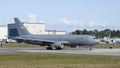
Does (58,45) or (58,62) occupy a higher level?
(58,45)


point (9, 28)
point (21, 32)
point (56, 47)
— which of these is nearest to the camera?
point (56, 47)

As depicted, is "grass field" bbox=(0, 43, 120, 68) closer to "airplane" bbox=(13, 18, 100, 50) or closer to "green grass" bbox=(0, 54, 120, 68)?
"green grass" bbox=(0, 54, 120, 68)

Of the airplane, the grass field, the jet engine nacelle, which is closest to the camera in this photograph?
the grass field

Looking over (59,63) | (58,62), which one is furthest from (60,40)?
(59,63)

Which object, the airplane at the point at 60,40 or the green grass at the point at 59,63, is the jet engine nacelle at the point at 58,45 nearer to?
the airplane at the point at 60,40

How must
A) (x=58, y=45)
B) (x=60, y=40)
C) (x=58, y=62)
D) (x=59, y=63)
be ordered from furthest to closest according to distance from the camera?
(x=60, y=40)
(x=58, y=45)
(x=58, y=62)
(x=59, y=63)

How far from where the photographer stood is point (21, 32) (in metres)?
92.2

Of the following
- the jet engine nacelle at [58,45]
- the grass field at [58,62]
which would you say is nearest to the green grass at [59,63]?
the grass field at [58,62]

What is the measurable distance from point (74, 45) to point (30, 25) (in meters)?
115

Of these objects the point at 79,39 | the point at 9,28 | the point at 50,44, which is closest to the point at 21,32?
the point at 50,44

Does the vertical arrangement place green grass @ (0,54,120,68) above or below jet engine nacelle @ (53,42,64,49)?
below

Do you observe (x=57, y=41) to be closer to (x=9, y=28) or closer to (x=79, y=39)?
(x=79, y=39)

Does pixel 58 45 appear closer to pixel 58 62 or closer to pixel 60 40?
pixel 60 40

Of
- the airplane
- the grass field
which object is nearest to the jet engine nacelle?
the airplane
